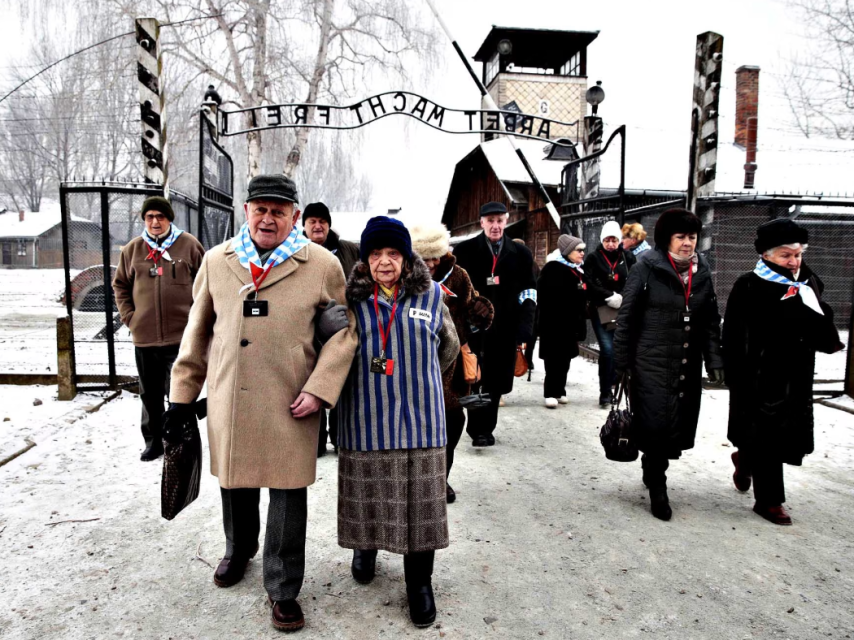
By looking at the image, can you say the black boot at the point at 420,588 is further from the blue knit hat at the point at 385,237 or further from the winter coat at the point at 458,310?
A: the blue knit hat at the point at 385,237

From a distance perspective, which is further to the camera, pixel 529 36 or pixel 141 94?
pixel 529 36

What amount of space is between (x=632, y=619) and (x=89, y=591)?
8.39ft

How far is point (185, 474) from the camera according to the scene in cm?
302

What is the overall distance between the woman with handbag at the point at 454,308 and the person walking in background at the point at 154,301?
2.38 meters

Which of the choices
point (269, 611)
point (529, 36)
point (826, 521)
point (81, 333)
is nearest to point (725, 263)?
point (826, 521)

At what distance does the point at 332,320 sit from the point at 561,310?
500 centimetres

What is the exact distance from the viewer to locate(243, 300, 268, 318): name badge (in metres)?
2.85

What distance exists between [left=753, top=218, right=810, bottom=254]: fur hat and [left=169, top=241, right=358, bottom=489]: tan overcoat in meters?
Result: 2.79

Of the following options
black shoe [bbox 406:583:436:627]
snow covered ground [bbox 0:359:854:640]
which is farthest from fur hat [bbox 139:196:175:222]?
black shoe [bbox 406:583:436:627]

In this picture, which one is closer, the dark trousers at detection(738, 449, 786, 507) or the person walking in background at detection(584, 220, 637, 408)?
the dark trousers at detection(738, 449, 786, 507)

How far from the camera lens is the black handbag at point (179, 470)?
9.82 ft

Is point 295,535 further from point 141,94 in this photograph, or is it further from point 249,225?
point 141,94

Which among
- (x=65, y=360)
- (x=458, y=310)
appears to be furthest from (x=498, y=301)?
(x=65, y=360)

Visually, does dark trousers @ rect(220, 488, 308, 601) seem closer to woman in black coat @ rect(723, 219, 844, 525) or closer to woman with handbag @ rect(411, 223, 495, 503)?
woman with handbag @ rect(411, 223, 495, 503)
